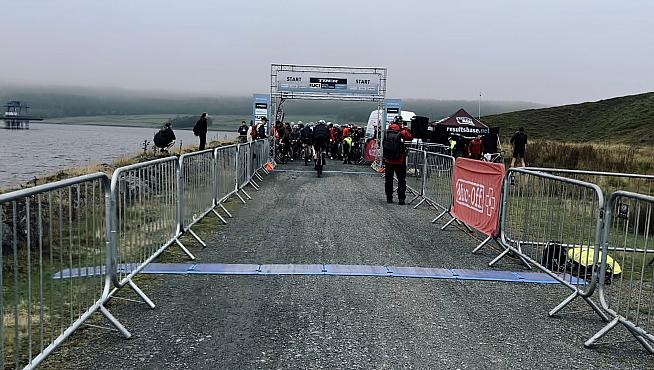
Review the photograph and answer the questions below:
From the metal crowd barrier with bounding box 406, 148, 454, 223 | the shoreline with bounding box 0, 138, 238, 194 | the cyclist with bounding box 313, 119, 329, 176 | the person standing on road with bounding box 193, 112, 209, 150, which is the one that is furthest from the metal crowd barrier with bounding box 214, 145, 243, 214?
the person standing on road with bounding box 193, 112, 209, 150

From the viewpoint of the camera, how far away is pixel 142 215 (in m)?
6.48

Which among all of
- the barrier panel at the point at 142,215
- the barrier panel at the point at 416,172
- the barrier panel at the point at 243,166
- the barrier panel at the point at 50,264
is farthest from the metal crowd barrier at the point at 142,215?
the barrier panel at the point at 416,172

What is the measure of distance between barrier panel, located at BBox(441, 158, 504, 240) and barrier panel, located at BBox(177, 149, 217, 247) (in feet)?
13.4

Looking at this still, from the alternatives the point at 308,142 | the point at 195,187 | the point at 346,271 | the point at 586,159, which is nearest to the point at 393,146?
the point at 195,187

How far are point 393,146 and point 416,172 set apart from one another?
255 cm

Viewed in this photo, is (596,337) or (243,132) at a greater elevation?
(243,132)

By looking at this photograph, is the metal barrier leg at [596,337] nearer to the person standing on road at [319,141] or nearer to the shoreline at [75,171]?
the shoreline at [75,171]

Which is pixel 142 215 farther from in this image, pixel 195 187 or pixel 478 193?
pixel 478 193

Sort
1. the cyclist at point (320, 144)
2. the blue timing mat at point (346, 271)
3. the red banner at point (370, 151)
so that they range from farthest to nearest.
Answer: the red banner at point (370, 151) → the cyclist at point (320, 144) → the blue timing mat at point (346, 271)

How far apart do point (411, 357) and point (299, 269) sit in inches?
113

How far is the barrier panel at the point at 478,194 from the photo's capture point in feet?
27.3

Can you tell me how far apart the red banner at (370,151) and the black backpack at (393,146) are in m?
13.8

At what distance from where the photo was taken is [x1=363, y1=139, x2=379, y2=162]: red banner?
92.7 feet

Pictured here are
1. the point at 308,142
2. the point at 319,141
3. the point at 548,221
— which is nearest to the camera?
the point at 548,221
